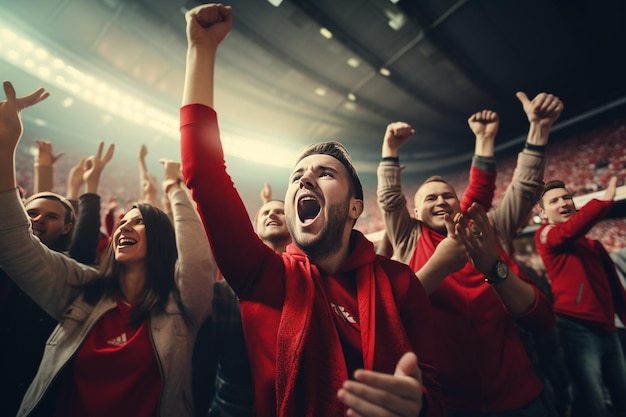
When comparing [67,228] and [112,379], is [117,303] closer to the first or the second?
[112,379]

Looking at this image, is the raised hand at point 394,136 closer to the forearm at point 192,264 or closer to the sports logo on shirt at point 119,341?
the forearm at point 192,264

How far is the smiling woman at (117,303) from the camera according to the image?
3.97ft

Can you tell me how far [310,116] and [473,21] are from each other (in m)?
4.75

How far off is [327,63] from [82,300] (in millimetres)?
6698

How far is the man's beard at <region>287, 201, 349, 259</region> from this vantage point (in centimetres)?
103

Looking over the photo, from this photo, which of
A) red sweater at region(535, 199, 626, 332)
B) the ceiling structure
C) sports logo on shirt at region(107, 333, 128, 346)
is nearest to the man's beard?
sports logo on shirt at region(107, 333, 128, 346)

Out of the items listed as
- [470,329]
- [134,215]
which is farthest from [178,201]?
[470,329]

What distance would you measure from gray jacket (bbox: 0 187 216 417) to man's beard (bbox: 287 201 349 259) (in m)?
0.74

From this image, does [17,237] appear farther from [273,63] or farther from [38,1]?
[38,1]

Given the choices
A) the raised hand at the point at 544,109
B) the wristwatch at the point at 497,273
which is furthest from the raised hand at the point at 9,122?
the raised hand at the point at 544,109

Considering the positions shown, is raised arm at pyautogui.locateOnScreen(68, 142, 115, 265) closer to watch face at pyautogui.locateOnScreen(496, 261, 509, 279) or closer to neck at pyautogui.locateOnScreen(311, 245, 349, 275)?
neck at pyautogui.locateOnScreen(311, 245, 349, 275)

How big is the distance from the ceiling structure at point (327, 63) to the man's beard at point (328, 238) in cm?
540

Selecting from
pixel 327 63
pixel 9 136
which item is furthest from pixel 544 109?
pixel 327 63

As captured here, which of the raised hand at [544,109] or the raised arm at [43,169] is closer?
the raised hand at [544,109]
